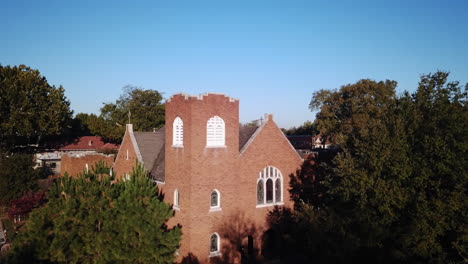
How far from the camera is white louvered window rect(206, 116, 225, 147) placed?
23.0m

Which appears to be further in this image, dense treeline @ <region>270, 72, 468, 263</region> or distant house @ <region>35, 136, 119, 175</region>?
distant house @ <region>35, 136, 119, 175</region>

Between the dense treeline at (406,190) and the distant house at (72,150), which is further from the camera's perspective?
the distant house at (72,150)

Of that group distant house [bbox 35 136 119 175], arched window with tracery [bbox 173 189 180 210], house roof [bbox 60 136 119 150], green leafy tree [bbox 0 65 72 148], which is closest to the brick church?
arched window with tracery [bbox 173 189 180 210]

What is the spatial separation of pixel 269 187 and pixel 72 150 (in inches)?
1968

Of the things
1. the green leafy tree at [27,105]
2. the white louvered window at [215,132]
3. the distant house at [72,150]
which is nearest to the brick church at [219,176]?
the white louvered window at [215,132]

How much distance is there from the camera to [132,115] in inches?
2532

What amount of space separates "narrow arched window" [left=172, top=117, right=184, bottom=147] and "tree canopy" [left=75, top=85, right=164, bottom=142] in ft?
131

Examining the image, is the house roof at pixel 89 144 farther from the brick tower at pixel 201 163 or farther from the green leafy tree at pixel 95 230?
the green leafy tree at pixel 95 230

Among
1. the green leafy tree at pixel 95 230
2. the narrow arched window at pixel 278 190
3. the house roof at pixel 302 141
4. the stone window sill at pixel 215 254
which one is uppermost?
the house roof at pixel 302 141

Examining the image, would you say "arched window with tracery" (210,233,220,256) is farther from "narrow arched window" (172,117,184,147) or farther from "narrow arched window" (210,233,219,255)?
"narrow arched window" (172,117,184,147)

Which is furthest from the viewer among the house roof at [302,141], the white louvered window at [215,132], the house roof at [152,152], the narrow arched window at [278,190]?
the house roof at [302,141]

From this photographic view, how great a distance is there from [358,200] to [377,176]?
5.47ft

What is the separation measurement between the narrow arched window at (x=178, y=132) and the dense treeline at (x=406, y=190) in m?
8.81

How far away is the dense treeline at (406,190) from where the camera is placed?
58.6 ft
